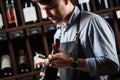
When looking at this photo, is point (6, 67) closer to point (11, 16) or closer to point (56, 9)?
point (11, 16)

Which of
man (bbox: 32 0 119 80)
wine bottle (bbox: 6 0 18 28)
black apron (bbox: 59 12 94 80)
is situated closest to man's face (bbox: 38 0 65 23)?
man (bbox: 32 0 119 80)

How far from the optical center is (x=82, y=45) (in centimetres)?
113

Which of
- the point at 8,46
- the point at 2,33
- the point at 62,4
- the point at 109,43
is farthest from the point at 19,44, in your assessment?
the point at 109,43

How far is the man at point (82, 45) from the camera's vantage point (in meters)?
1.06

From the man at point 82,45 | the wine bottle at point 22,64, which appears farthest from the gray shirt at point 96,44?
the wine bottle at point 22,64

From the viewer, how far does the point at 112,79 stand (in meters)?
2.31

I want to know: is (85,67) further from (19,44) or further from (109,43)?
(19,44)

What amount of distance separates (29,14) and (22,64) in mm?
434

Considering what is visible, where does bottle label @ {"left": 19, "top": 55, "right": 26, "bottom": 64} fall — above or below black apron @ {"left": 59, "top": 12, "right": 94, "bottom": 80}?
below

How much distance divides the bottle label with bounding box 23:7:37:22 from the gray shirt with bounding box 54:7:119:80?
107 cm

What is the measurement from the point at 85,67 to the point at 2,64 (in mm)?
1378

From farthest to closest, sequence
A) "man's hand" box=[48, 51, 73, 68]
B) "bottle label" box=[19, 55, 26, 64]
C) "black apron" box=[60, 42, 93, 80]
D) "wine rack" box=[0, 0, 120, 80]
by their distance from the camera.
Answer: "bottle label" box=[19, 55, 26, 64] < "wine rack" box=[0, 0, 120, 80] < "black apron" box=[60, 42, 93, 80] < "man's hand" box=[48, 51, 73, 68]

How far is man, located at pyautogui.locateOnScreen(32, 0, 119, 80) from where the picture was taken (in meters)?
1.06

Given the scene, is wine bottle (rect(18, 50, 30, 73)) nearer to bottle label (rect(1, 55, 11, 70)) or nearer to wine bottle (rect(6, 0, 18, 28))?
bottle label (rect(1, 55, 11, 70))
